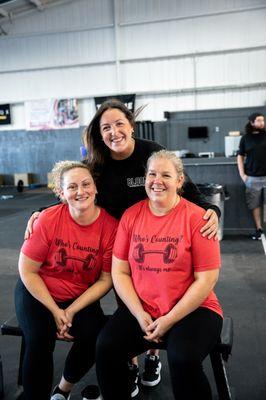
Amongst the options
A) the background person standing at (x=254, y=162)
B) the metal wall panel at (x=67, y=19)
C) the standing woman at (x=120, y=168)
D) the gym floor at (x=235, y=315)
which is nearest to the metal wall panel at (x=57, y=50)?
the metal wall panel at (x=67, y=19)

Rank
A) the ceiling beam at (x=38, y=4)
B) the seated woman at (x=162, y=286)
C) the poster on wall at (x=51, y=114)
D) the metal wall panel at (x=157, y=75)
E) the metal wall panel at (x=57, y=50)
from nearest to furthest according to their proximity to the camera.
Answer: the seated woman at (x=162, y=286) < the metal wall panel at (x=157, y=75) < the ceiling beam at (x=38, y=4) < the metal wall panel at (x=57, y=50) < the poster on wall at (x=51, y=114)

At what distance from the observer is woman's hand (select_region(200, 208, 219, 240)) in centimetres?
156

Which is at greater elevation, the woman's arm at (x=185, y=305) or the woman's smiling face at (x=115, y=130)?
the woman's smiling face at (x=115, y=130)

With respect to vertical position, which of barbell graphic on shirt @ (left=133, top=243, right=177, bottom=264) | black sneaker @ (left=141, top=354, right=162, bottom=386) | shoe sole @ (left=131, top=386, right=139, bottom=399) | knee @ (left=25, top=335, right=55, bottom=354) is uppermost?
barbell graphic on shirt @ (left=133, top=243, right=177, bottom=264)

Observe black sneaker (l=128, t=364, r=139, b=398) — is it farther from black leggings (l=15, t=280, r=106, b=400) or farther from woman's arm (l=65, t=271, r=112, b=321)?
woman's arm (l=65, t=271, r=112, b=321)

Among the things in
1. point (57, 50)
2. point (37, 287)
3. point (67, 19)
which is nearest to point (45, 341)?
point (37, 287)

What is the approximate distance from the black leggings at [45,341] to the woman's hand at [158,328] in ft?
0.80

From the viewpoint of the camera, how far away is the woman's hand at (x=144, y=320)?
5.04ft

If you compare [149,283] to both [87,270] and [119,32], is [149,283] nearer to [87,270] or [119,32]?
[87,270]

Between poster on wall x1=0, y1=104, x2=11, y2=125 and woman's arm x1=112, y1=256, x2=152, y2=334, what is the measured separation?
12.1 m

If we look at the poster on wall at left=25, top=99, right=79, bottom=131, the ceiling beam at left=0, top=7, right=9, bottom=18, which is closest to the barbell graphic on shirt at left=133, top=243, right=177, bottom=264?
the poster on wall at left=25, top=99, right=79, bottom=131

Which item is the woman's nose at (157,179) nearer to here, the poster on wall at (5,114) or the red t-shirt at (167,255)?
the red t-shirt at (167,255)

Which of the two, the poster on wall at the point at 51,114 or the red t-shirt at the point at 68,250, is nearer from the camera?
the red t-shirt at the point at 68,250

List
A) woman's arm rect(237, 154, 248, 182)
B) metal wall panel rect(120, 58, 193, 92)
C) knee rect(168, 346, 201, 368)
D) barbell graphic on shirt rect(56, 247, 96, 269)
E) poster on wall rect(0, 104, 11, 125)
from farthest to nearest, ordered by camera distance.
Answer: poster on wall rect(0, 104, 11, 125) < metal wall panel rect(120, 58, 193, 92) < woman's arm rect(237, 154, 248, 182) < barbell graphic on shirt rect(56, 247, 96, 269) < knee rect(168, 346, 201, 368)
